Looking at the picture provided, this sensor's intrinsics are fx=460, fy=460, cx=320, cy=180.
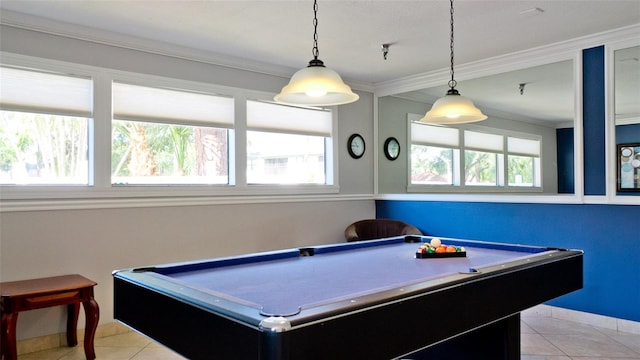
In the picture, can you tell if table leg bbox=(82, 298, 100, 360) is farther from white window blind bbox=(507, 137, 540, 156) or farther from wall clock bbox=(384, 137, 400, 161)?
white window blind bbox=(507, 137, 540, 156)

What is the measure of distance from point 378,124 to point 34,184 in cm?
379

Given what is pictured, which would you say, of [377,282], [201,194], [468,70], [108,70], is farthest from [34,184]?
[468,70]

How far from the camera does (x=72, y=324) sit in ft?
11.4

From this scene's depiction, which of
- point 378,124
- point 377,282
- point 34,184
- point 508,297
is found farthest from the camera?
point 378,124

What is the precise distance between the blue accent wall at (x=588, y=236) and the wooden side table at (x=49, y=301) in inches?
140

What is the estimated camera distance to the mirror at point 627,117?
147 inches

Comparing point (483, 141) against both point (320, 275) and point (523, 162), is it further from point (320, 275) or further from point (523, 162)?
point (320, 275)

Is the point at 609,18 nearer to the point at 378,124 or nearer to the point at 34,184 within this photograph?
the point at 378,124

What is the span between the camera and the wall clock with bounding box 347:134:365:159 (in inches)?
219

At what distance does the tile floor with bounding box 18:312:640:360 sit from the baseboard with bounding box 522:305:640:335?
7 cm

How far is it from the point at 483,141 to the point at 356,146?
1883mm

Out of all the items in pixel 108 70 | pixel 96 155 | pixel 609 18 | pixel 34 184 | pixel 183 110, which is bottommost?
pixel 34 184

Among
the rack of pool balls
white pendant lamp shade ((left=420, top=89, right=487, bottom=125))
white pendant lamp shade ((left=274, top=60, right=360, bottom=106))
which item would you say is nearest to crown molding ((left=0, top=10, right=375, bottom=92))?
white pendant lamp shade ((left=274, top=60, right=360, bottom=106))

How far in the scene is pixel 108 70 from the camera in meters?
3.76
